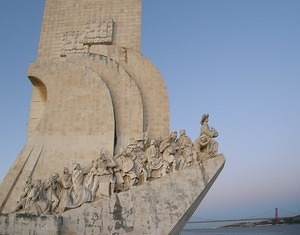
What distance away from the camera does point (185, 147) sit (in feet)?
29.6

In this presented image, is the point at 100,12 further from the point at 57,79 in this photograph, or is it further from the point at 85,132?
the point at 85,132

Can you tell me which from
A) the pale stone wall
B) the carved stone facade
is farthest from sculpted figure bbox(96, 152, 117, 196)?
the carved stone facade

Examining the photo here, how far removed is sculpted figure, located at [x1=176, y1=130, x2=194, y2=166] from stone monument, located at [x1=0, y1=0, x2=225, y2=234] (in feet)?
0.09

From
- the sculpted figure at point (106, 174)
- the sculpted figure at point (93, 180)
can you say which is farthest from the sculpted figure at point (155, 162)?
the sculpted figure at point (93, 180)

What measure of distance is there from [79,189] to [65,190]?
1.87ft

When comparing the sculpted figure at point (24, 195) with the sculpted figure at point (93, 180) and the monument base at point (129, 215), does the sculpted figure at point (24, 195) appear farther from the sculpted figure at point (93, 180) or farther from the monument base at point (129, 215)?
the sculpted figure at point (93, 180)

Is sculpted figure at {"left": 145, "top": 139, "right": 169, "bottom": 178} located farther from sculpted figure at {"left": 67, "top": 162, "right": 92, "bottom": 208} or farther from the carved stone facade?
the carved stone facade

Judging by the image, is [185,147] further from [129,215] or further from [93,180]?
[93,180]

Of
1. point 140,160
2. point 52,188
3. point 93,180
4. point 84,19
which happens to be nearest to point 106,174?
point 93,180

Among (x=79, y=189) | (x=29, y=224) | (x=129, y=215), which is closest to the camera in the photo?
(x=29, y=224)

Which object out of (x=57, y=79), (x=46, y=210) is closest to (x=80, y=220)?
(x=46, y=210)

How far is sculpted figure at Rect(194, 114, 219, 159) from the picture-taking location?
28.8ft

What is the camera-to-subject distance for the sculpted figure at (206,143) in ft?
28.8

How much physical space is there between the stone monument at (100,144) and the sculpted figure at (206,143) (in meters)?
0.03
